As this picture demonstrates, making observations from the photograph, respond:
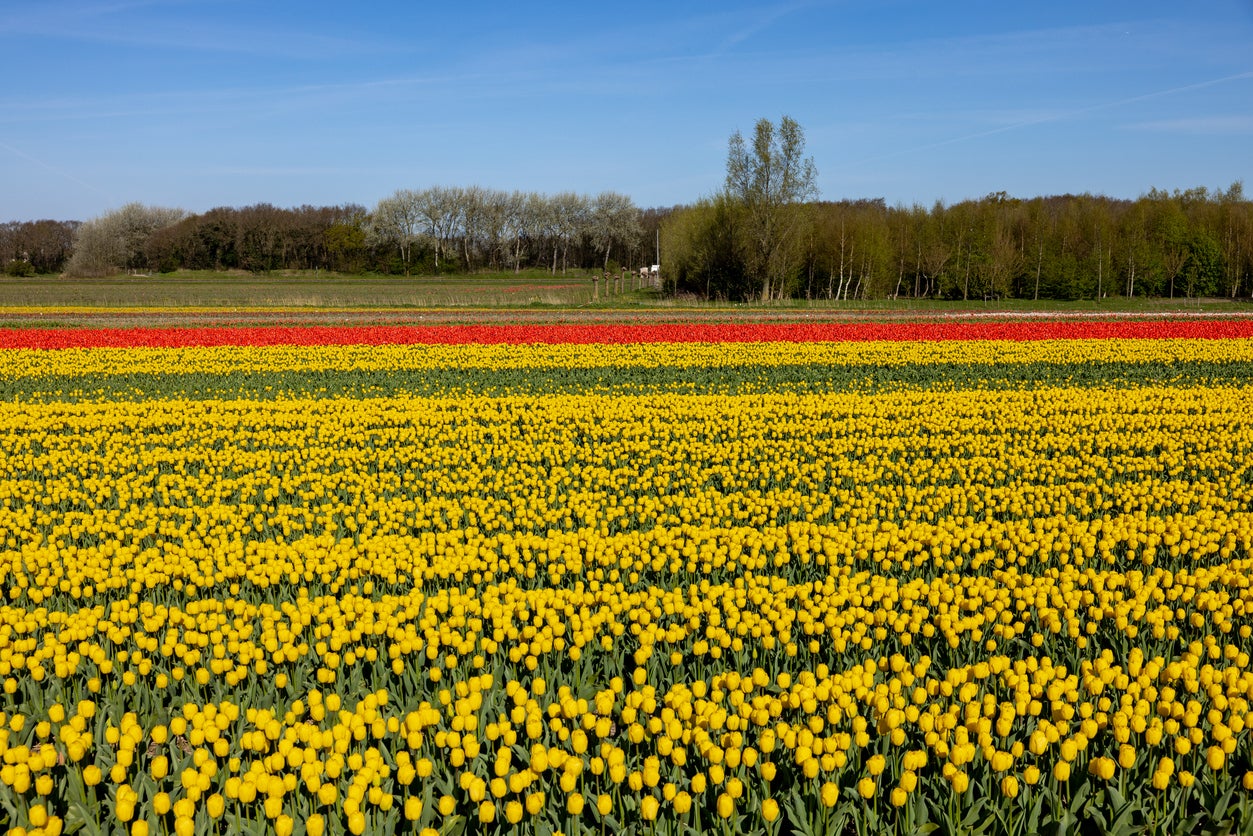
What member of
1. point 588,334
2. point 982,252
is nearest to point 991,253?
point 982,252

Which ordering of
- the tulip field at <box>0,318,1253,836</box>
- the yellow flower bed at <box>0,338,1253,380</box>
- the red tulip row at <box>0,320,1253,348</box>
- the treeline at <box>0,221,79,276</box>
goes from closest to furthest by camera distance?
the tulip field at <box>0,318,1253,836</box>, the yellow flower bed at <box>0,338,1253,380</box>, the red tulip row at <box>0,320,1253,348</box>, the treeline at <box>0,221,79,276</box>

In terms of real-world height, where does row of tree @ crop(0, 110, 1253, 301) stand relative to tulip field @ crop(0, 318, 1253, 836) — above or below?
above

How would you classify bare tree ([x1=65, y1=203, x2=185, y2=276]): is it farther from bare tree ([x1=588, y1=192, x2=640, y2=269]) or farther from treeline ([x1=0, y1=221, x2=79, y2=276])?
bare tree ([x1=588, y1=192, x2=640, y2=269])

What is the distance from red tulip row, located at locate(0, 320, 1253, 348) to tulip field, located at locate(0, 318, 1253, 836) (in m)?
10.5

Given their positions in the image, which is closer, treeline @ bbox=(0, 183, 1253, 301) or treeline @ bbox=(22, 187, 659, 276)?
treeline @ bbox=(0, 183, 1253, 301)

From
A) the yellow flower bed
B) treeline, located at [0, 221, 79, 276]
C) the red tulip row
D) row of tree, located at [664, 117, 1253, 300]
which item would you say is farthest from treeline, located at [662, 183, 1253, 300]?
treeline, located at [0, 221, 79, 276]

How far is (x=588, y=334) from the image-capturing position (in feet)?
89.1

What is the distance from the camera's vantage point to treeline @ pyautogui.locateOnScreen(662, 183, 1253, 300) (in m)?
60.9

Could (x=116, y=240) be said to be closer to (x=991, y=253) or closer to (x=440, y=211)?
(x=440, y=211)

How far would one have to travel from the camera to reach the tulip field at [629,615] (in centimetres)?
376

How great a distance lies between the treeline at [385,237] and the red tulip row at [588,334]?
232ft

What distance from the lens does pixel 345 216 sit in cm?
10850

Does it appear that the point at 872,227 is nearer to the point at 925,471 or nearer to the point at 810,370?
the point at 810,370

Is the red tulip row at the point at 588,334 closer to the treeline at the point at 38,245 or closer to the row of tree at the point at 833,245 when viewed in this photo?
the row of tree at the point at 833,245
